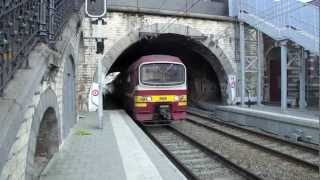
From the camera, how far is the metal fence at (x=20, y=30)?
3982 millimetres

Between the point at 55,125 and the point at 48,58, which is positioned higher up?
the point at 48,58

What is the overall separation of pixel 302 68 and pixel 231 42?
5.57 metres

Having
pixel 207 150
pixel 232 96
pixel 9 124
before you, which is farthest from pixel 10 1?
pixel 232 96

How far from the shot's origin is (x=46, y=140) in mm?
8062

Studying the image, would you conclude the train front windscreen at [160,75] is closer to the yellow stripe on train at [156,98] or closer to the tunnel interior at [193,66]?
the yellow stripe on train at [156,98]

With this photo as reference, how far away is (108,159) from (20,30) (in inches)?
165

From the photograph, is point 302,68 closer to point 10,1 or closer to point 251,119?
point 251,119

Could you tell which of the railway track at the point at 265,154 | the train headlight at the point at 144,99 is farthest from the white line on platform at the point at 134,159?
the train headlight at the point at 144,99

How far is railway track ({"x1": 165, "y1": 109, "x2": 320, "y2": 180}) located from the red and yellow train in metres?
1.17

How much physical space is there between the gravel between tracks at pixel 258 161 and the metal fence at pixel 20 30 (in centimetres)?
511

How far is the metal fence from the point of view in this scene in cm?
398

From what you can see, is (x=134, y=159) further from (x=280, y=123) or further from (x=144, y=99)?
(x=280, y=123)

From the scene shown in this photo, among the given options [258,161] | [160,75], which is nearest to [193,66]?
[160,75]

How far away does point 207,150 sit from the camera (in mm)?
10781
